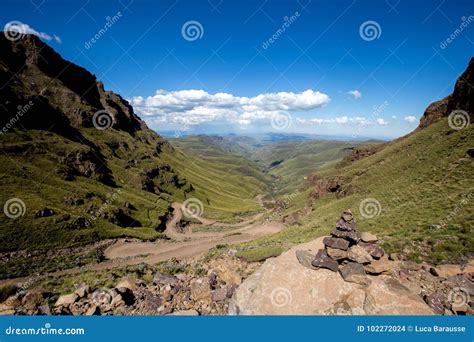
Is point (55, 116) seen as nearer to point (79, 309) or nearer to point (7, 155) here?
point (7, 155)

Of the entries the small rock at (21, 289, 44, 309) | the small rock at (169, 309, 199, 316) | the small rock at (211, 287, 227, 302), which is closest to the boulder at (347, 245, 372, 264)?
the small rock at (211, 287, 227, 302)

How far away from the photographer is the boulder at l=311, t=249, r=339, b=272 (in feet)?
59.6

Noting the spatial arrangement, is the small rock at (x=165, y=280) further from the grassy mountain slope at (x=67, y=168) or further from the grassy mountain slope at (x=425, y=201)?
the grassy mountain slope at (x=67, y=168)

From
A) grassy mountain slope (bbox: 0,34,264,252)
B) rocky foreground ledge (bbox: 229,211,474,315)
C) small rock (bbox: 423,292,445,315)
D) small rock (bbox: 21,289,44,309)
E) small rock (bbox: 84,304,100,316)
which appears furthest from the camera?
grassy mountain slope (bbox: 0,34,264,252)

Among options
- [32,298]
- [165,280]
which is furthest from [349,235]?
[32,298]

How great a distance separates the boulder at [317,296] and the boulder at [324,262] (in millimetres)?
Answer: 311

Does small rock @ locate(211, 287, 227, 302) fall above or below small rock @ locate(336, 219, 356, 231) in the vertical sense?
below

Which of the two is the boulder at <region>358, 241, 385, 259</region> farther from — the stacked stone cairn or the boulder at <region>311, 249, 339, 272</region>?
the boulder at <region>311, 249, 339, 272</region>

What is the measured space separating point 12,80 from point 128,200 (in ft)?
288

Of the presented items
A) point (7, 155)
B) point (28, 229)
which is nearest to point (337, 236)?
point (28, 229)

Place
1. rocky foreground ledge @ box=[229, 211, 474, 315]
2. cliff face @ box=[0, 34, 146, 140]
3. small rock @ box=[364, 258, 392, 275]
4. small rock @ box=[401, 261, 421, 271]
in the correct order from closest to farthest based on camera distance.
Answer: rocky foreground ledge @ box=[229, 211, 474, 315] < small rock @ box=[364, 258, 392, 275] < small rock @ box=[401, 261, 421, 271] < cliff face @ box=[0, 34, 146, 140]

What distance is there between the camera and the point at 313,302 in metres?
16.5

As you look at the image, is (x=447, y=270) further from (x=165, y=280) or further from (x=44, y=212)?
(x=44, y=212)

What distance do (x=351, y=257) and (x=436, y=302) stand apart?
209 inches
